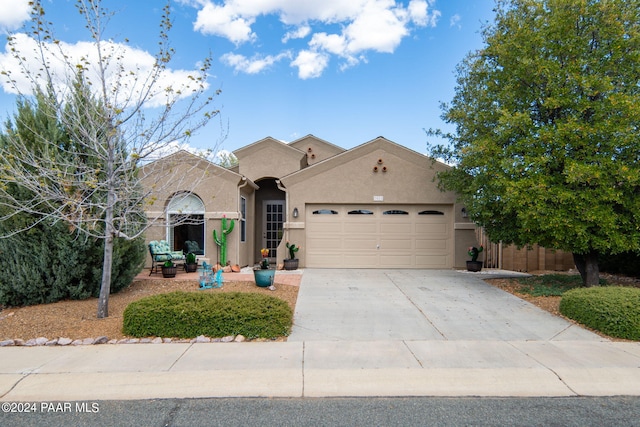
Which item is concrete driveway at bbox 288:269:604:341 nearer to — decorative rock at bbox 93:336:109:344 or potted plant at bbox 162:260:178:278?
decorative rock at bbox 93:336:109:344

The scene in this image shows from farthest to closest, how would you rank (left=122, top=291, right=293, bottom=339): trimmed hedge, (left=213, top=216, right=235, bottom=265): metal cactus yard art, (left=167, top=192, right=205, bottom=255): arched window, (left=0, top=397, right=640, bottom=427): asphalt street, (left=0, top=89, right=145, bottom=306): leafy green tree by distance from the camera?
1. (left=167, top=192, right=205, bottom=255): arched window
2. (left=213, top=216, right=235, bottom=265): metal cactus yard art
3. (left=0, top=89, right=145, bottom=306): leafy green tree
4. (left=122, top=291, right=293, bottom=339): trimmed hedge
5. (left=0, top=397, right=640, bottom=427): asphalt street

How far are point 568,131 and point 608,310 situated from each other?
3.81 metres

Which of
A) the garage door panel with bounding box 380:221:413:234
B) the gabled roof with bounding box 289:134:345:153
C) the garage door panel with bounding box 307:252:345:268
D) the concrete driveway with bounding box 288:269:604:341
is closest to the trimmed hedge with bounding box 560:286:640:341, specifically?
the concrete driveway with bounding box 288:269:604:341

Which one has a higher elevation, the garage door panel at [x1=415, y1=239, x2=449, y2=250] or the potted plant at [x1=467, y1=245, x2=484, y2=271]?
the garage door panel at [x1=415, y1=239, x2=449, y2=250]

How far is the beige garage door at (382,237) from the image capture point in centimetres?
1303

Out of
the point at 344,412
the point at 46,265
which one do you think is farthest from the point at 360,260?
the point at 344,412

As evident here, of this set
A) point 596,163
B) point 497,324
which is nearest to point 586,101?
point 596,163

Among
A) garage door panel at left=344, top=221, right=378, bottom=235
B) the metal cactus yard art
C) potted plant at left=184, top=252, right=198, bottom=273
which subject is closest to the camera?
potted plant at left=184, top=252, right=198, bottom=273

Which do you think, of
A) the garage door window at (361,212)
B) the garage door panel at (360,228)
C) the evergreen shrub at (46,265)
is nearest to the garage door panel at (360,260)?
the garage door panel at (360,228)

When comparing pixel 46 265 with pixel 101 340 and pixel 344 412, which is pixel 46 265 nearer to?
pixel 101 340

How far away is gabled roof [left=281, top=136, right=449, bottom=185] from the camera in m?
12.9

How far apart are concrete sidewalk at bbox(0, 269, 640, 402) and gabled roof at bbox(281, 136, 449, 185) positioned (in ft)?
21.2

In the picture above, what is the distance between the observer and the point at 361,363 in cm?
495

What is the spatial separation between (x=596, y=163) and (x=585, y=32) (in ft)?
10.1
